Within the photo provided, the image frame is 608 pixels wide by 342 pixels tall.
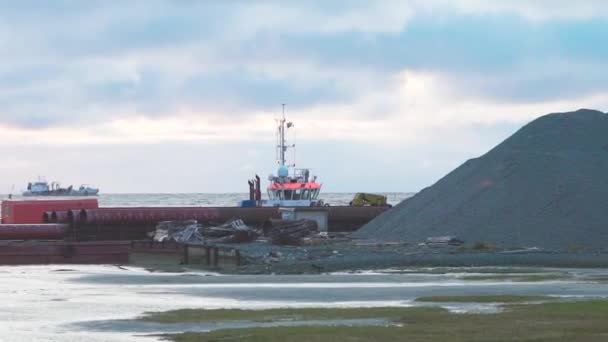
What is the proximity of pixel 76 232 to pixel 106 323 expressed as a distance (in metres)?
35.4

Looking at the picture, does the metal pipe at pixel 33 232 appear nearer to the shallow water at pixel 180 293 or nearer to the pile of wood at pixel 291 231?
the pile of wood at pixel 291 231

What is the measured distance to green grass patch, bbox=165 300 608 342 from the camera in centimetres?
2211

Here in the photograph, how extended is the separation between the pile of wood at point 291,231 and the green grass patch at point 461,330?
25798 millimetres

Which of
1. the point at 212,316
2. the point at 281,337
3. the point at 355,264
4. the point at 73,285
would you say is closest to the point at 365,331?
the point at 281,337

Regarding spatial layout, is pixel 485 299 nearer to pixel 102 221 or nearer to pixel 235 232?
pixel 235 232

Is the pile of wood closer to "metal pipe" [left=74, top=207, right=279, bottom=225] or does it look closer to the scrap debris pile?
the scrap debris pile

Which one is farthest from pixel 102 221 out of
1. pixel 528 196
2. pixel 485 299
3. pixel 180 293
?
pixel 485 299

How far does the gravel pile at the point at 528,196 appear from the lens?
50.3 metres

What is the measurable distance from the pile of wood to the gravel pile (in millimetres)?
2559

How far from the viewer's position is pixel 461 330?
23.1 metres

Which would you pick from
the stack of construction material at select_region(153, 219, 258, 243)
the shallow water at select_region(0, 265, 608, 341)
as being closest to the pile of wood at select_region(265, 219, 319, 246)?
the stack of construction material at select_region(153, 219, 258, 243)

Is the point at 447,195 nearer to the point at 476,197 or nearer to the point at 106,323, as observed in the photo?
the point at 476,197

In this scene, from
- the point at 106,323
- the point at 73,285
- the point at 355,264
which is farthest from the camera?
the point at 355,264

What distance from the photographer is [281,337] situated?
22.5m
